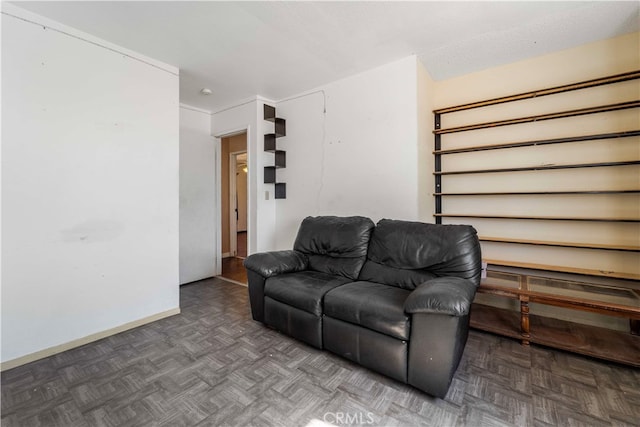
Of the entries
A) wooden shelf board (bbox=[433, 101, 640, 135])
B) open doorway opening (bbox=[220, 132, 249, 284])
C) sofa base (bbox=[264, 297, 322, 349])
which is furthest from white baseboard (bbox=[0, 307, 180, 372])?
wooden shelf board (bbox=[433, 101, 640, 135])

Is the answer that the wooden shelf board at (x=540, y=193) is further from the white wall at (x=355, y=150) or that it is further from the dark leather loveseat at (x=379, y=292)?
the dark leather loveseat at (x=379, y=292)

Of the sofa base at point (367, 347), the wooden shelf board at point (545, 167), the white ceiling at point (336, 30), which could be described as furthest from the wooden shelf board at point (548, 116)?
the sofa base at point (367, 347)

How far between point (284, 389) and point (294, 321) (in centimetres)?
58

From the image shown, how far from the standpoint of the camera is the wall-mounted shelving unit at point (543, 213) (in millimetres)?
2141

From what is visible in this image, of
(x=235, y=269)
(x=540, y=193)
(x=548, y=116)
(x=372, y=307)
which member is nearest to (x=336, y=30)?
(x=548, y=116)

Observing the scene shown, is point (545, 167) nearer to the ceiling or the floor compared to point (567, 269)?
nearer to the ceiling

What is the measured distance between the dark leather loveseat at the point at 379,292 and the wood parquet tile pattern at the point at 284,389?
0.19 m

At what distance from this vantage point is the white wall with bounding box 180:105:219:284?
12.9 feet

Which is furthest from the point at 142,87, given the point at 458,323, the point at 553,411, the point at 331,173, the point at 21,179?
the point at 553,411

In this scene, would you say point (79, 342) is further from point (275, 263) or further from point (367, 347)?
point (367, 347)

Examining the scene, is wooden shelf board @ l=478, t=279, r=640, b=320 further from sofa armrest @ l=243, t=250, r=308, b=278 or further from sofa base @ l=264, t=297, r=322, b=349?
sofa armrest @ l=243, t=250, r=308, b=278

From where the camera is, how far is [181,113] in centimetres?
391

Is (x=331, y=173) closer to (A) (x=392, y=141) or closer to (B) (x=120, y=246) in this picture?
(A) (x=392, y=141)

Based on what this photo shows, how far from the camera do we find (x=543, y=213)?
2.69 meters
